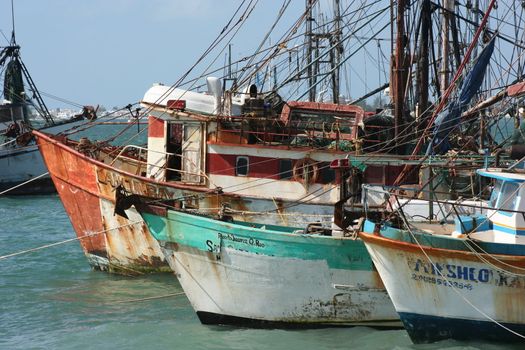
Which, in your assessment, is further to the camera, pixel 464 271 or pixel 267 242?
pixel 267 242

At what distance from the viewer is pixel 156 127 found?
68.7 ft

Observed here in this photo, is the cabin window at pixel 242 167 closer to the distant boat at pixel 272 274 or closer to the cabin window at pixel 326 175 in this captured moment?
the cabin window at pixel 326 175

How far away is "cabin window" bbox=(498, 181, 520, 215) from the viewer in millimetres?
13328

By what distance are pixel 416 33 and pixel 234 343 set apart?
1154 centimetres

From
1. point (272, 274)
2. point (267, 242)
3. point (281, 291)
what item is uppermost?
point (267, 242)

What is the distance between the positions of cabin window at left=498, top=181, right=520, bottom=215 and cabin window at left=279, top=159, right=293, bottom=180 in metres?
6.80

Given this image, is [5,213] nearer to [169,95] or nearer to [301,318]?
[169,95]

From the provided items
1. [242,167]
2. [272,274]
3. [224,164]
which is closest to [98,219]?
[224,164]

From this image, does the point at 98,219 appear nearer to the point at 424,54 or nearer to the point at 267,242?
the point at 267,242

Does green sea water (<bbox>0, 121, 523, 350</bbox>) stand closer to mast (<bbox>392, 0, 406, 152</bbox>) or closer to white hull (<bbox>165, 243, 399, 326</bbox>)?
white hull (<bbox>165, 243, 399, 326</bbox>)

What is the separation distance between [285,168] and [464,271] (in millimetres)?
7059

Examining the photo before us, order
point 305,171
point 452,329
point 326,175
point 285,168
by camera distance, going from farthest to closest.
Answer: point 285,168, point 326,175, point 305,171, point 452,329

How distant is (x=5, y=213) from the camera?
34.7 m

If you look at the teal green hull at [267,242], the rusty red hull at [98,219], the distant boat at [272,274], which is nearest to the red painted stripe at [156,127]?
the rusty red hull at [98,219]
